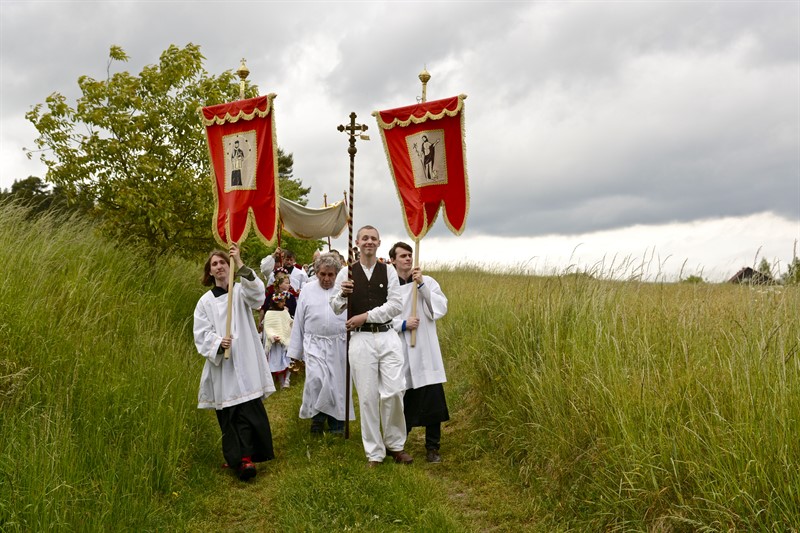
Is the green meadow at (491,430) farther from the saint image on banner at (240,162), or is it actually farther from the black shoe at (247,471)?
the saint image on banner at (240,162)

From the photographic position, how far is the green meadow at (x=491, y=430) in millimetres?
4051

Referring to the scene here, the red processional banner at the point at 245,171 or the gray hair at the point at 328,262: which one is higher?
the red processional banner at the point at 245,171

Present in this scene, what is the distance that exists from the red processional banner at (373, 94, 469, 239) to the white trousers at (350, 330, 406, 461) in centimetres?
131

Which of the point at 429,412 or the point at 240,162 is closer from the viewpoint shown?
the point at 429,412

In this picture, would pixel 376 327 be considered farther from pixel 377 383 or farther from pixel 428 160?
pixel 428 160

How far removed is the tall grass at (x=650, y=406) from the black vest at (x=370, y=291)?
157 cm

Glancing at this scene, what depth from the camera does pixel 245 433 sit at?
628 centimetres

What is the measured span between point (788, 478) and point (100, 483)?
4.32 meters

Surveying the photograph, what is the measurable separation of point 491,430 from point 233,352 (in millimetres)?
2692

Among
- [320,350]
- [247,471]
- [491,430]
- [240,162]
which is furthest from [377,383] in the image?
[240,162]

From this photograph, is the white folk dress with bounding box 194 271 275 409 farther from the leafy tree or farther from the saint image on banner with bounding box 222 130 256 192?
the leafy tree

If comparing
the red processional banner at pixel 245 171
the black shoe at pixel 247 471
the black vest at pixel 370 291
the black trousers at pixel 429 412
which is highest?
the red processional banner at pixel 245 171

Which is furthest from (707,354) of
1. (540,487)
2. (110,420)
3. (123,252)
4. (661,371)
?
(123,252)

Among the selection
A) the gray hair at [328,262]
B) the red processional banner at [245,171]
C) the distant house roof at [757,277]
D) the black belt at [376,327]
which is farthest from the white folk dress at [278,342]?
the distant house roof at [757,277]
